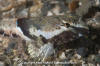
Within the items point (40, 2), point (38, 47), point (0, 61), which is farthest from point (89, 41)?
point (40, 2)

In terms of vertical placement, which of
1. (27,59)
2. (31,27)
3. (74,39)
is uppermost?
(31,27)

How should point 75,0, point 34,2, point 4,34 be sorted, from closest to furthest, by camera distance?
point 4,34, point 75,0, point 34,2

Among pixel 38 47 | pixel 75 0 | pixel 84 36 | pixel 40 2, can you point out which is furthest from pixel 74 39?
pixel 40 2

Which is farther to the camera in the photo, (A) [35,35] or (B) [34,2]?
(B) [34,2]

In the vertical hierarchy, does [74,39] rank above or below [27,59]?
above

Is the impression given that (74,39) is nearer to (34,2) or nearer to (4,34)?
(4,34)

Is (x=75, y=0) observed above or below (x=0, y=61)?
above

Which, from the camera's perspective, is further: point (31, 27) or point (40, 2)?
point (40, 2)

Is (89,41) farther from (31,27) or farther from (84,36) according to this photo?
(31,27)

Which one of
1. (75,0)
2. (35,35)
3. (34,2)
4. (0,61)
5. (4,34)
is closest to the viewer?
(0,61)
